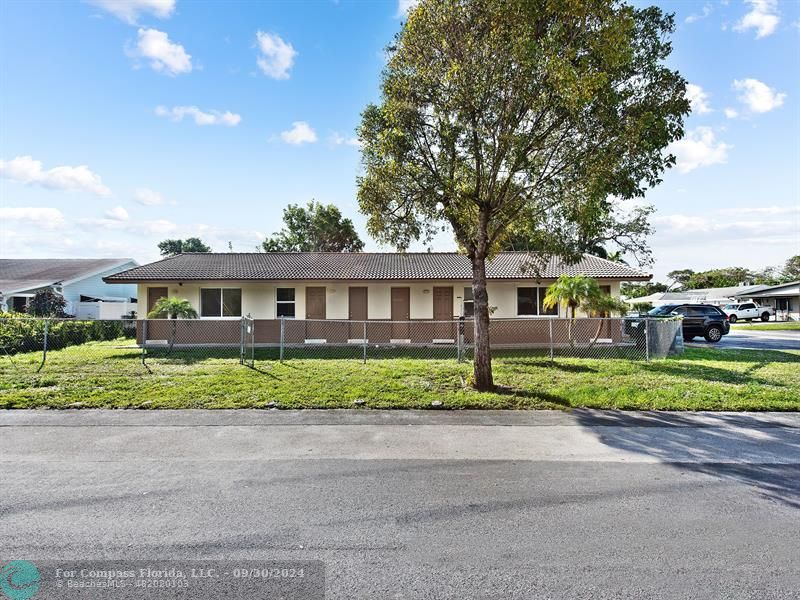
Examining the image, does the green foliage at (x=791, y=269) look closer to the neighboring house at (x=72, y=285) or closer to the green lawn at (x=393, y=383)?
the green lawn at (x=393, y=383)

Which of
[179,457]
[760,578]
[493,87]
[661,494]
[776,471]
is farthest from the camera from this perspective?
[493,87]

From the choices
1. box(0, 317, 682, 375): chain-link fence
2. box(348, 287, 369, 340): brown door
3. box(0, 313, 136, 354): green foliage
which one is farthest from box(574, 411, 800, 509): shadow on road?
box(0, 313, 136, 354): green foliage

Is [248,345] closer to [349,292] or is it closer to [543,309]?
[349,292]

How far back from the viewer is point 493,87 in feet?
27.5

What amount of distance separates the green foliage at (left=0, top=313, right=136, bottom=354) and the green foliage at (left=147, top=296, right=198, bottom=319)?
5.72 feet

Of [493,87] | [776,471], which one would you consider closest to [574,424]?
[776,471]

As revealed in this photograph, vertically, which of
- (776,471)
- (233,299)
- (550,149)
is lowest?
(776,471)

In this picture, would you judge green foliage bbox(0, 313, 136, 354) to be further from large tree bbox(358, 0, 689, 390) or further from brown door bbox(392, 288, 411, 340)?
large tree bbox(358, 0, 689, 390)

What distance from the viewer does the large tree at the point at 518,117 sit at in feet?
25.2

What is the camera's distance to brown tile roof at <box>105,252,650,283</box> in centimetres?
1833

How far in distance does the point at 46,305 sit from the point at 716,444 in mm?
30051

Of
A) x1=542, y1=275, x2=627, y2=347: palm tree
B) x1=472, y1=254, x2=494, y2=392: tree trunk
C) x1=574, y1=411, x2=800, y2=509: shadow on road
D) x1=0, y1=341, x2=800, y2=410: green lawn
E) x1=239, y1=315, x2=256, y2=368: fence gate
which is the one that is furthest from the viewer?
x1=542, y1=275, x2=627, y2=347: palm tree

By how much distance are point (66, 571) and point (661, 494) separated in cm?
497

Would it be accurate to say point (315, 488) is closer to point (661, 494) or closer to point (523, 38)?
point (661, 494)
